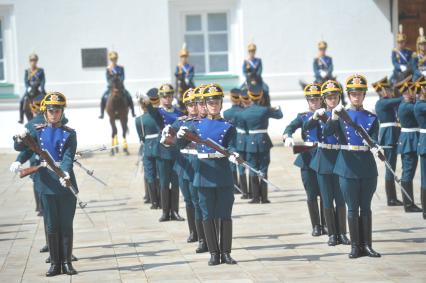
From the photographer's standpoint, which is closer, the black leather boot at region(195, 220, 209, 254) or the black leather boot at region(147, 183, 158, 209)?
the black leather boot at region(195, 220, 209, 254)

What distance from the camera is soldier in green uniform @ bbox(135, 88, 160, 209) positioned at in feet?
52.2

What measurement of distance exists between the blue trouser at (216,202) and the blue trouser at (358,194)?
124 centimetres

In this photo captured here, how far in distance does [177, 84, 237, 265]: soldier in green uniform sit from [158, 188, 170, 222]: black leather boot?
3487 mm

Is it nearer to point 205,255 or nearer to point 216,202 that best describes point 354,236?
point 216,202

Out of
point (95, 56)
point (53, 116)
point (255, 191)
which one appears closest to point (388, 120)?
point (255, 191)

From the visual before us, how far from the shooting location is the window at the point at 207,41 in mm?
28109

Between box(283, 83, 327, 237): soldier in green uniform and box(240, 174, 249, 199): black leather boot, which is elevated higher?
box(283, 83, 327, 237): soldier in green uniform

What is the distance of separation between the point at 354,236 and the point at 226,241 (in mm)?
1359

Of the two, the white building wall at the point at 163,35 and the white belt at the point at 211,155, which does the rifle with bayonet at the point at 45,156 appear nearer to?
the white belt at the point at 211,155

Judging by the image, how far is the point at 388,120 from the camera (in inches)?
629

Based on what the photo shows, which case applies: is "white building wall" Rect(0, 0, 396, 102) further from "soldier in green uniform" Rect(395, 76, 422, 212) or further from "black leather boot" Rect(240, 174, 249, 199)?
"soldier in green uniform" Rect(395, 76, 422, 212)

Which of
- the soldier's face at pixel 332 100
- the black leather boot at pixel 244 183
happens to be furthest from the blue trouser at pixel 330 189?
the black leather boot at pixel 244 183

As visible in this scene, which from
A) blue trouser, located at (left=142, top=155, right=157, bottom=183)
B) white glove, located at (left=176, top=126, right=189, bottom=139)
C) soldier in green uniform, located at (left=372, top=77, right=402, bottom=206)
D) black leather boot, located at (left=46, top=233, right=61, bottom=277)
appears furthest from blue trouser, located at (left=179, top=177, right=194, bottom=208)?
soldier in green uniform, located at (left=372, top=77, right=402, bottom=206)

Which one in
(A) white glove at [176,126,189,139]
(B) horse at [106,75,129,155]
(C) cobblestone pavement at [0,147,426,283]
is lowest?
(C) cobblestone pavement at [0,147,426,283]
